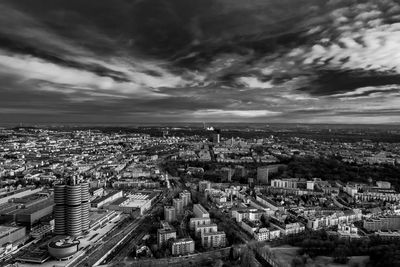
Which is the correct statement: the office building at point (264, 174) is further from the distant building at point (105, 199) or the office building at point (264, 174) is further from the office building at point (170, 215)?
the office building at point (170, 215)

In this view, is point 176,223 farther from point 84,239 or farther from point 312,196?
point 312,196

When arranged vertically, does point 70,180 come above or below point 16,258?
above

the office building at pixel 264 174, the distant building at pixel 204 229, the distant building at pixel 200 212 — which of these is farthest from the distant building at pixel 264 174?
the distant building at pixel 204 229

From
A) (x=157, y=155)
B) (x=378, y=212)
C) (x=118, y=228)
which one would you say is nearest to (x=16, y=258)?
(x=118, y=228)

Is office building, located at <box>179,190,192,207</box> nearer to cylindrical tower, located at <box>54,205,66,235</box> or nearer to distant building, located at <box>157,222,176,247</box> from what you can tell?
distant building, located at <box>157,222,176,247</box>

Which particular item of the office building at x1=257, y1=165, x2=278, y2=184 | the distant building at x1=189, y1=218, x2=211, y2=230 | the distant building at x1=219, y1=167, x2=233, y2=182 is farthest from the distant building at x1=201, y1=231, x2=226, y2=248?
the distant building at x1=219, y1=167, x2=233, y2=182

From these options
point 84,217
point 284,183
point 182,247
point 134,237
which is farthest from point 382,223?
point 84,217

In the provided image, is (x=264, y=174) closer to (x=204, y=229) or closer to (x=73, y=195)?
(x=204, y=229)
